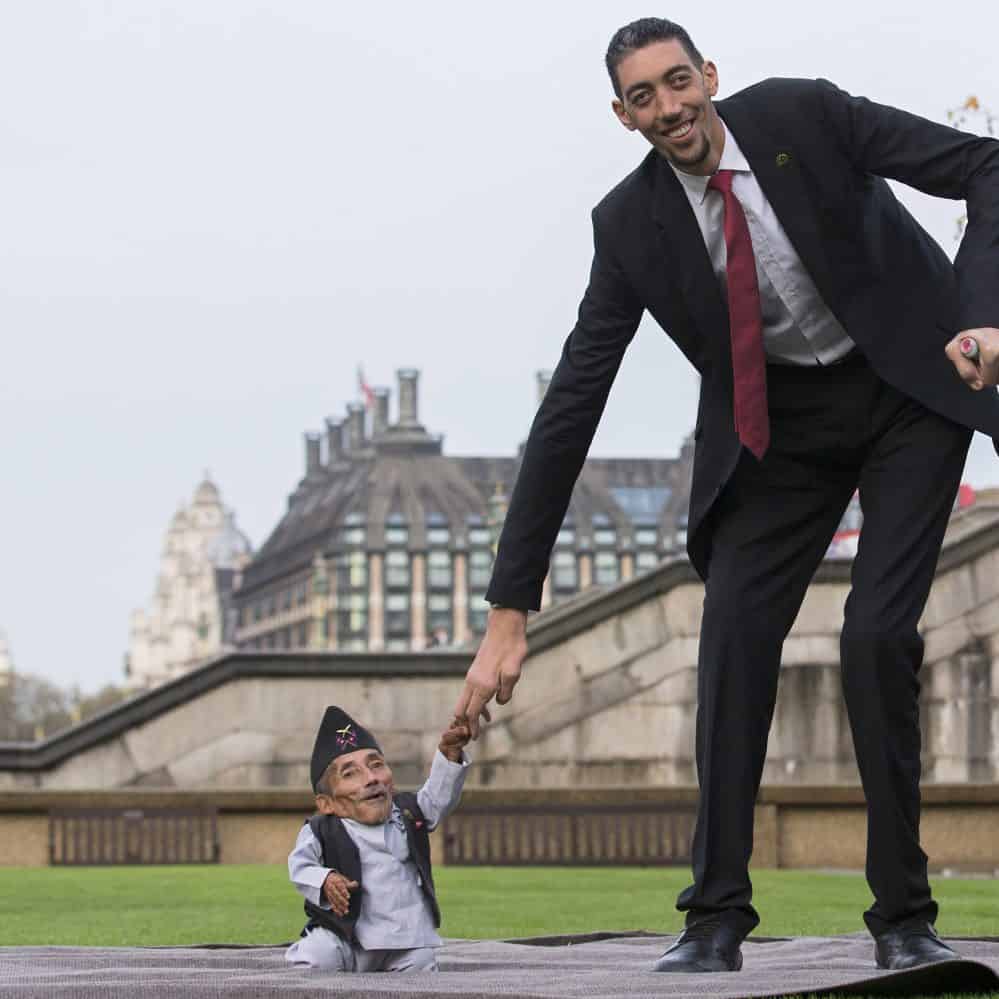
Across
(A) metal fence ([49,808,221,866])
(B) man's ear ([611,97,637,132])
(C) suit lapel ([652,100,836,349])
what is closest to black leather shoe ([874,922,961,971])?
(C) suit lapel ([652,100,836,349])

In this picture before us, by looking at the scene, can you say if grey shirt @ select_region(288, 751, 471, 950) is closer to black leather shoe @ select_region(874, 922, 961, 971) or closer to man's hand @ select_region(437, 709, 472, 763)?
man's hand @ select_region(437, 709, 472, 763)

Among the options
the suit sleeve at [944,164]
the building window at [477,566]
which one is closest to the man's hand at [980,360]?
the suit sleeve at [944,164]

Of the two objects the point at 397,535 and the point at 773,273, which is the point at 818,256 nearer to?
the point at 773,273

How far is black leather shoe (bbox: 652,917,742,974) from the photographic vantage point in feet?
17.7

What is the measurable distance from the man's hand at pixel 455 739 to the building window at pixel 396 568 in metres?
155

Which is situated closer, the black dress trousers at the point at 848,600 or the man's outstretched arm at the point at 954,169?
the man's outstretched arm at the point at 954,169

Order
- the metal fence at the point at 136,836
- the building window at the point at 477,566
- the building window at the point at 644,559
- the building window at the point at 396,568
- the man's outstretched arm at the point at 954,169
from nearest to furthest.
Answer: the man's outstretched arm at the point at 954,169
the metal fence at the point at 136,836
the building window at the point at 644,559
the building window at the point at 396,568
the building window at the point at 477,566

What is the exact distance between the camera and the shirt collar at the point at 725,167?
5.41 m

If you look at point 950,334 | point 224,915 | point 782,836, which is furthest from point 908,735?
point 782,836

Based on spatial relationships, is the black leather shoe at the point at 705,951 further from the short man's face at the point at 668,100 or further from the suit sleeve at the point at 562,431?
the short man's face at the point at 668,100

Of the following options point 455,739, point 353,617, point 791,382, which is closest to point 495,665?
point 455,739

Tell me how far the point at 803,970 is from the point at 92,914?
17.3 ft

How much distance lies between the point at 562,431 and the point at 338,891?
1.23 metres

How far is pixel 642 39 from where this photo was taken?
519 centimetres
